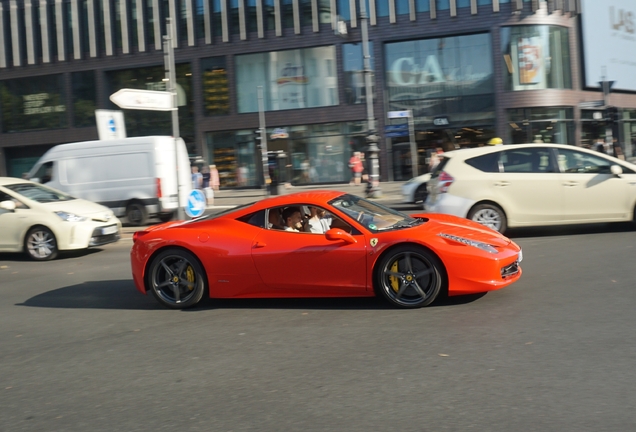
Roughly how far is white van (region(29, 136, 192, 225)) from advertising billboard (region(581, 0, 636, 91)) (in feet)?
83.4

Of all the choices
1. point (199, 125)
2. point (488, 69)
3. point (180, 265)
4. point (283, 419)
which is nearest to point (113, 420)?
point (283, 419)

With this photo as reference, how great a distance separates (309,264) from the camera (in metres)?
7.44

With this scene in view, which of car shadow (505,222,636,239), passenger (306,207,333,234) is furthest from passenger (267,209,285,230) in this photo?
car shadow (505,222,636,239)

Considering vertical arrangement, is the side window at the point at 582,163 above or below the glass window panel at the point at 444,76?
below

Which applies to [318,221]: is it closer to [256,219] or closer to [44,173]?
[256,219]

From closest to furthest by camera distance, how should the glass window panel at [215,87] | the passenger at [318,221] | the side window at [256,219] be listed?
the passenger at [318,221] → the side window at [256,219] → the glass window panel at [215,87]

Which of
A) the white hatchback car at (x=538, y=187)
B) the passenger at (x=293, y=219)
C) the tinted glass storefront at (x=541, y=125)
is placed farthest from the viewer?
the tinted glass storefront at (x=541, y=125)

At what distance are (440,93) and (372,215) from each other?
29.0 m

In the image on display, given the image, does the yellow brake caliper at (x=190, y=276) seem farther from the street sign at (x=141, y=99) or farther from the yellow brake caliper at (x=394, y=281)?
the street sign at (x=141, y=99)

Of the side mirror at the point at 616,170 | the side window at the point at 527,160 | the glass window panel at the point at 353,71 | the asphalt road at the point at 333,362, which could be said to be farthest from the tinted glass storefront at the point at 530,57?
the asphalt road at the point at 333,362

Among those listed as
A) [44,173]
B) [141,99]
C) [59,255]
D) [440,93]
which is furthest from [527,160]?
[440,93]

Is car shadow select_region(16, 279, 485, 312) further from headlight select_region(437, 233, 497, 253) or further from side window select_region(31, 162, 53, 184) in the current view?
side window select_region(31, 162, 53, 184)

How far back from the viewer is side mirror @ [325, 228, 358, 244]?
7.26 m

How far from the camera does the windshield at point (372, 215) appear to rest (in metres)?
7.52
